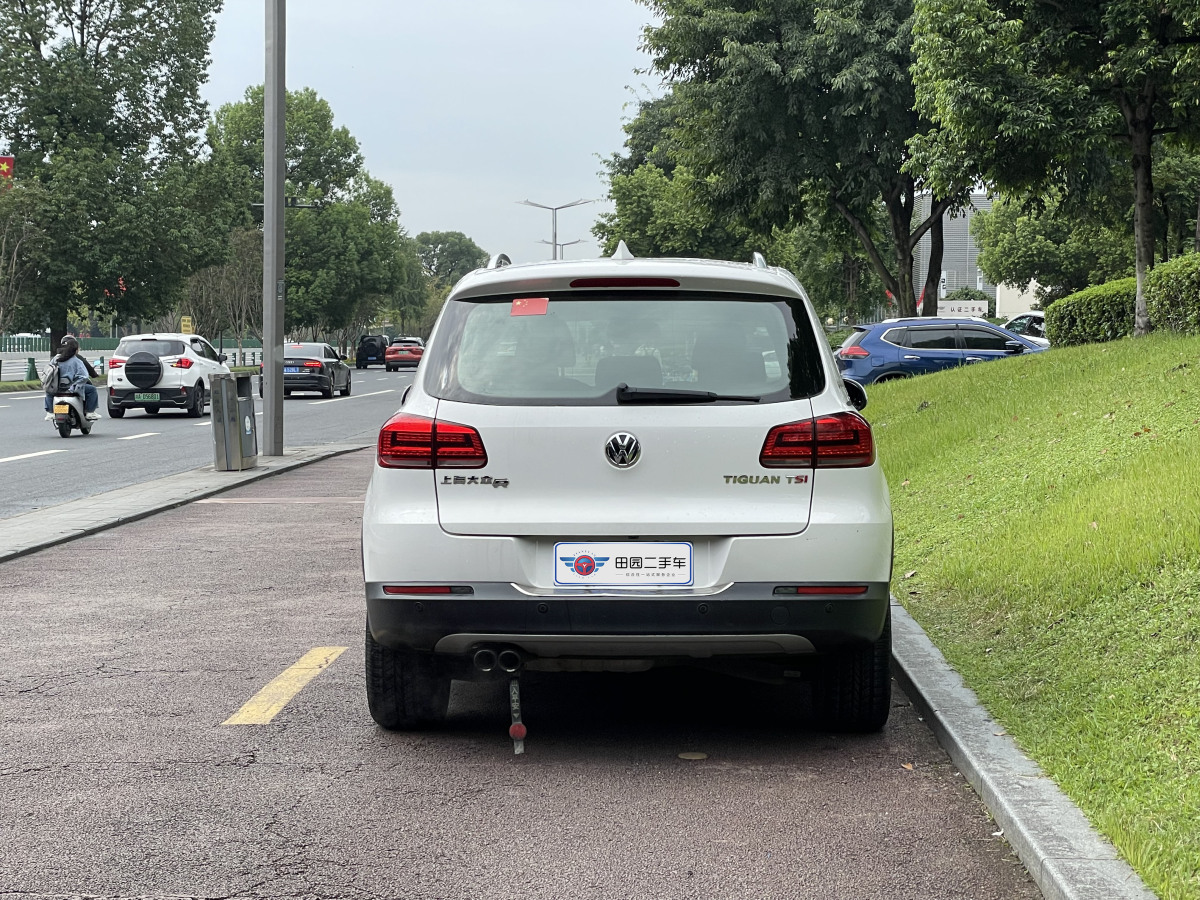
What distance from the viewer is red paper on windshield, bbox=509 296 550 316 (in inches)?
207

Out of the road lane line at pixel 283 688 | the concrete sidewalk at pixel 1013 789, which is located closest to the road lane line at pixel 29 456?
the road lane line at pixel 283 688

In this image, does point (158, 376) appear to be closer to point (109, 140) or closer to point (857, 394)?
point (857, 394)

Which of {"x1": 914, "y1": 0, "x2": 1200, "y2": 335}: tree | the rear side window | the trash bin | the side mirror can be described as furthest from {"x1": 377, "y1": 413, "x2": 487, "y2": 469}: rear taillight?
the rear side window

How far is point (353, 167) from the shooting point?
8388cm

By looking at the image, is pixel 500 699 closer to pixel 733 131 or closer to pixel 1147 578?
pixel 1147 578

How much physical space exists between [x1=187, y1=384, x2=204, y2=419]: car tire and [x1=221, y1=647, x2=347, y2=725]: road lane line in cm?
2309

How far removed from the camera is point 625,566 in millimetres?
4980

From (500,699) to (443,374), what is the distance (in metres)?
1.74

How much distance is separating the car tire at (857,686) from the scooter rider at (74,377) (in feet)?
63.1

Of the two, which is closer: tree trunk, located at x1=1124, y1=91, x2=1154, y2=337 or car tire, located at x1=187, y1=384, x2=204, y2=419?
tree trunk, located at x1=1124, y1=91, x2=1154, y2=337

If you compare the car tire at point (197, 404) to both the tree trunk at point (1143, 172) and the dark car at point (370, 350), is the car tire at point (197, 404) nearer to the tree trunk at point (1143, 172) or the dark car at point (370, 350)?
the tree trunk at point (1143, 172)

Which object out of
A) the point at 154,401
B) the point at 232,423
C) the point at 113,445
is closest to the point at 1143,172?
the point at 232,423

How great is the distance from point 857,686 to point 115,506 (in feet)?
31.5

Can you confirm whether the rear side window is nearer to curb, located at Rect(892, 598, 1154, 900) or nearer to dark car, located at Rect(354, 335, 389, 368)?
curb, located at Rect(892, 598, 1154, 900)
